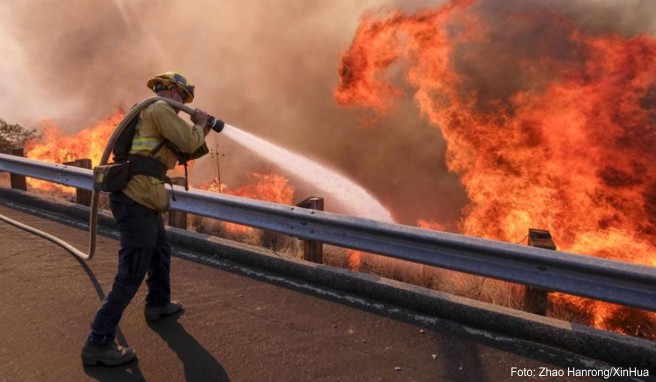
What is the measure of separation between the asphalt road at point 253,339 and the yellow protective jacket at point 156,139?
975 mm

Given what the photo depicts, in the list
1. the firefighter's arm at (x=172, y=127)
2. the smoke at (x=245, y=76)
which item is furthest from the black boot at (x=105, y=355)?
the smoke at (x=245, y=76)

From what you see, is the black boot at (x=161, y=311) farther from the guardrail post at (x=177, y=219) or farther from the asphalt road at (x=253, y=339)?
the guardrail post at (x=177, y=219)

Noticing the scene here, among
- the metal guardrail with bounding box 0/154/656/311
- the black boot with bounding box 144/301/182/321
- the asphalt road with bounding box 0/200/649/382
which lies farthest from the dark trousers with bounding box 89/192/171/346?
the metal guardrail with bounding box 0/154/656/311

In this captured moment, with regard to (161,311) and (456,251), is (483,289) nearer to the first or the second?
(456,251)

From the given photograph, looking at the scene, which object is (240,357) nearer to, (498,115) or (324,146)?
(498,115)

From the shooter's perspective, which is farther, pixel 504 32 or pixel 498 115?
pixel 504 32

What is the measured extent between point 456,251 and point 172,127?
2.24 meters

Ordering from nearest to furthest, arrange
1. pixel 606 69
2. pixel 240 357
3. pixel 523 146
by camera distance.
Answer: pixel 240 357 < pixel 606 69 < pixel 523 146

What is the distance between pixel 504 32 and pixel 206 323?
38.1ft

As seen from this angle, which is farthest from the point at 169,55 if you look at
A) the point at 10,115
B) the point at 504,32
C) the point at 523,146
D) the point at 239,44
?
the point at 523,146

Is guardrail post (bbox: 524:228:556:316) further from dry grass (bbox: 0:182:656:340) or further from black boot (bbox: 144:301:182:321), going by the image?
black boot (bbox: 144:301:182:321)

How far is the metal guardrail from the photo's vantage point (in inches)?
122

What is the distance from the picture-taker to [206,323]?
3.63m

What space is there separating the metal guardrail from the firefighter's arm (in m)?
1.55
